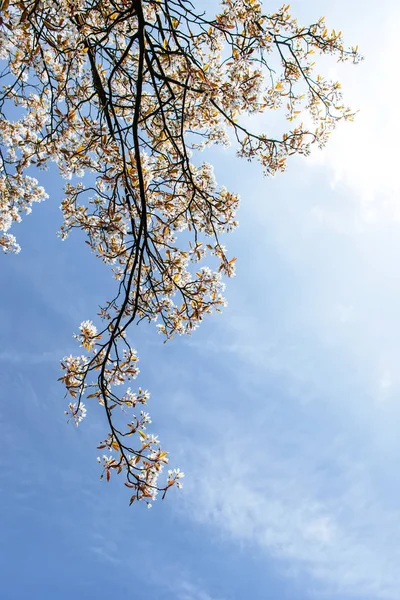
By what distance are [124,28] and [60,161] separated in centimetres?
269

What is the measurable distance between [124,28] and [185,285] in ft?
15.5

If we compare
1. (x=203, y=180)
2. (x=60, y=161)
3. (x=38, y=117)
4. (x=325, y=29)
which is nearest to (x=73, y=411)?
(x=60, y=161)

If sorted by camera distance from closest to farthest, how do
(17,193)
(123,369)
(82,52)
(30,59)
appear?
(82,52) → (30,59) → (123,369) → (17,193)

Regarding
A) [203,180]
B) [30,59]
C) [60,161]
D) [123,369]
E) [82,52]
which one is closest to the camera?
[82,52]

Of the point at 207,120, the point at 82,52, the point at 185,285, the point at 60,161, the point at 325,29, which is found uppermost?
the point at 325,29

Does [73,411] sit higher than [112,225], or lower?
lower

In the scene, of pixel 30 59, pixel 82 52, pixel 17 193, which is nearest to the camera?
pixel 82 52

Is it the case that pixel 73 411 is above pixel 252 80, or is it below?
below

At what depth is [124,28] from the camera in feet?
23.5

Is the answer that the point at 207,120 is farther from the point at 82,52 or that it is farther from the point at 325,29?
the point at 82,52

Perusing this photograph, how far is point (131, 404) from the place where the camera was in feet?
18.6

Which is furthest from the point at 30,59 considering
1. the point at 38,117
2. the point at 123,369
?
the point at 123,369

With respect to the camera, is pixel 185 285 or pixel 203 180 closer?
pixel 185 285

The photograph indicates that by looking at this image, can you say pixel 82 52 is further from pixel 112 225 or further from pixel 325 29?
pixel 325 29
